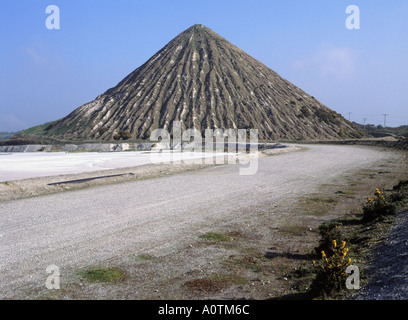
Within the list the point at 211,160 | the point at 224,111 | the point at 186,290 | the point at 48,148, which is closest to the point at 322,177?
the point at 211,160

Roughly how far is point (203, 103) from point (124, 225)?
10433cm

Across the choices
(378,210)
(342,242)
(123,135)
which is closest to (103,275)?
(342,242)

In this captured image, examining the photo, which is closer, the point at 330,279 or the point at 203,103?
the point at 330,279

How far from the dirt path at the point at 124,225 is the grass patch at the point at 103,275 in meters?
0.21

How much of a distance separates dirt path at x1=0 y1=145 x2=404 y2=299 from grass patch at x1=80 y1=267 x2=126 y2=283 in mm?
208

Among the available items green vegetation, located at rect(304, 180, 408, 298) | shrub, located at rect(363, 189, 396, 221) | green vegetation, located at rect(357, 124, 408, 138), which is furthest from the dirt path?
green vegetation, located at rect(357, 124, 408, 138)

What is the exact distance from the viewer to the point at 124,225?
12625 millimetres

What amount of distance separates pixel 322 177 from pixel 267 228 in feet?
47.1

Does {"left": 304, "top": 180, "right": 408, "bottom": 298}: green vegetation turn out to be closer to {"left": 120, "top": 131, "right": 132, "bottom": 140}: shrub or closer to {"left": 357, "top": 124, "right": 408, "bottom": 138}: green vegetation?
{"left": 120, "top": 131, "right": 132, "bottom": 140}: shrub

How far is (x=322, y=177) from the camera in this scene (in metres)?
25.3

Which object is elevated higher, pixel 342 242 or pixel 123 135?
pixel 123 135

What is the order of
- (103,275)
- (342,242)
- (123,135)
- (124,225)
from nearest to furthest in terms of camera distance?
(103,275) → (342,242) → (124,225) → (123,135)

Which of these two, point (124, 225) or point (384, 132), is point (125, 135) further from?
point (384, 132)

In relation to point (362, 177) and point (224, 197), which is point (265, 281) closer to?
point (224, 197)
